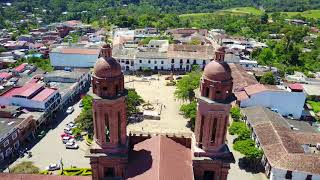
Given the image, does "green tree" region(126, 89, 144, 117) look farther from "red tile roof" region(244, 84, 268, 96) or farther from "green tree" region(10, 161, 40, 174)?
"red tile roof" region(244, 84, 268, 96)

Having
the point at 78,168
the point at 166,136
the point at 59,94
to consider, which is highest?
the point at 166,136

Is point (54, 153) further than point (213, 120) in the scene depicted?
Yes

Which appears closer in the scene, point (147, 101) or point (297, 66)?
point (147, 101)

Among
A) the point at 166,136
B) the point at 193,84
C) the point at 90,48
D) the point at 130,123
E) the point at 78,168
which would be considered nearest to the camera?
the point at 166,136

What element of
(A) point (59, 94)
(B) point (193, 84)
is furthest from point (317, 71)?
(A) point (59, 94)

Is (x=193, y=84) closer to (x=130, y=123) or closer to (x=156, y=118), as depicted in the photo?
(x=156, y=118)

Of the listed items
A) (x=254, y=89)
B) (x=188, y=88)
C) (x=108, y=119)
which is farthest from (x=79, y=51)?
(x=108, y=119)

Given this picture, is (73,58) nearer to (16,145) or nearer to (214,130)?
(16,145)

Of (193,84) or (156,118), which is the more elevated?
(193,84)
